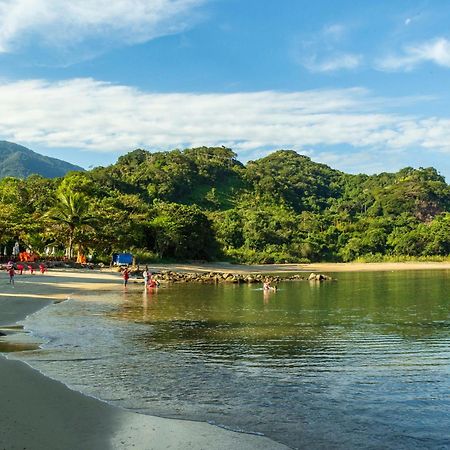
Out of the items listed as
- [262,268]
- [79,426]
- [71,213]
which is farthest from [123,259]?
[79,426]

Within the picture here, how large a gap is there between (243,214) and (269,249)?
16.0 meters

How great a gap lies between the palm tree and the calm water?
33.1 metres

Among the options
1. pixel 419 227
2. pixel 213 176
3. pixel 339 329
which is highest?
pixel 213 176

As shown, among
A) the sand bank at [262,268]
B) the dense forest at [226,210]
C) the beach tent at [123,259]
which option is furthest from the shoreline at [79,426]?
the sand bank at [262,268]

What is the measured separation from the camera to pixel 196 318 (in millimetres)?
22719

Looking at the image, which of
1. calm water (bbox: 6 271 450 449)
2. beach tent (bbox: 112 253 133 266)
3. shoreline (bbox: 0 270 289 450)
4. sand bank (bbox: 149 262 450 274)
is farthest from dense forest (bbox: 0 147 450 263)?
shoreline (bbox: 0 270 289 450)

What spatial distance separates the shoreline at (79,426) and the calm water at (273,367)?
17.9 inches

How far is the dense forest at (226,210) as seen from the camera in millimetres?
61656

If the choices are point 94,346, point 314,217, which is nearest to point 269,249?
point 314,217

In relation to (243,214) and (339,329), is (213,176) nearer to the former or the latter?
(243,214)

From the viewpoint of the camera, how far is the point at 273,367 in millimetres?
13148

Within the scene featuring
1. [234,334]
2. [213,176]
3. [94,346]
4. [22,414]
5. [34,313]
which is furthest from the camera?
[213,176]

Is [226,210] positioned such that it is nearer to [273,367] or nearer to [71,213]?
[71,213]

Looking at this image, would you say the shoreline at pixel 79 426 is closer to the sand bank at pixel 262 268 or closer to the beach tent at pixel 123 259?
the beach tent at pixel 123 259
